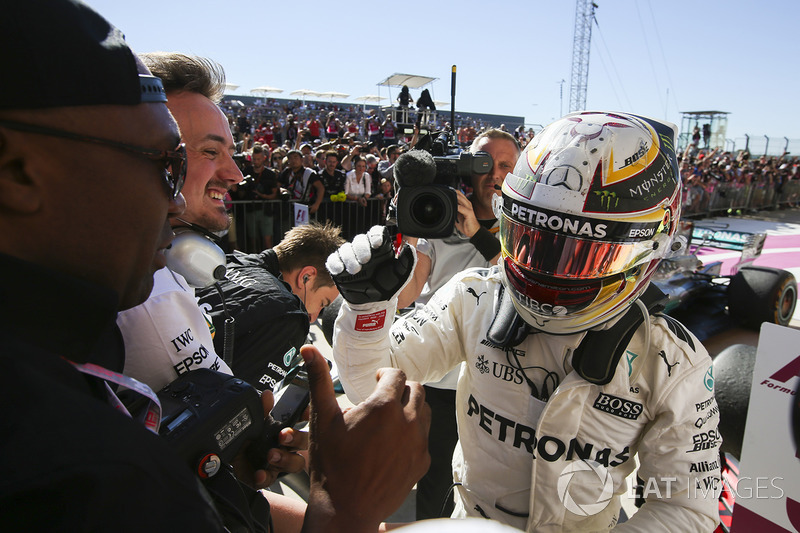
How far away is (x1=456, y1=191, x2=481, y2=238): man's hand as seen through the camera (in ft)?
7.81

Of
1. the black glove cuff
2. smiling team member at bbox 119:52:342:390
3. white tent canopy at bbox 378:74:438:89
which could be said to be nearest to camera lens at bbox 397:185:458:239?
the black glove cuff

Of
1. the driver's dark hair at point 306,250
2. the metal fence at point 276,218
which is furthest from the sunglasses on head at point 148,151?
the metal fence at point 276,218

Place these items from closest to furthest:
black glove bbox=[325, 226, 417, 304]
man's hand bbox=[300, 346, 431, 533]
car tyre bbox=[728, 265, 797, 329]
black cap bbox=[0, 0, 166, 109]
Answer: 1. black cap bbox=[0, 0, 166, 109]
2. man's hand bbox=[300, 346, 431, 533]
3. black glove bbox=[325, 226, 417, 304]
4. car tyre bbox=[728, 265, 797, 329]

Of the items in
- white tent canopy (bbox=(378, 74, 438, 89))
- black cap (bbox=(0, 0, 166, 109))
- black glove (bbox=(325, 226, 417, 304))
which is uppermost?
white tent canopy (bbox=(378, 74, 438, 89))

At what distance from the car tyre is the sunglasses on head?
6228mm

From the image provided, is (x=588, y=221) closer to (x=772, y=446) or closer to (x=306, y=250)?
(x=772, y=446)

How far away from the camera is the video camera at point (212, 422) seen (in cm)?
97

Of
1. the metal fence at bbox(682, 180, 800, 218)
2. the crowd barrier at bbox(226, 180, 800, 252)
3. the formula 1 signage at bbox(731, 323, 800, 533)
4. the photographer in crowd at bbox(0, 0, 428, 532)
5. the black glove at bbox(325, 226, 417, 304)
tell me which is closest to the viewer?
the photographer in crowd at bbox(0, 0, 428, 532)

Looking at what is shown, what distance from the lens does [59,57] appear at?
667mm

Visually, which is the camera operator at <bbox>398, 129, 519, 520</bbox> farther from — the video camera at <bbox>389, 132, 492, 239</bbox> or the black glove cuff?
the video camera at <bbox>389, 132, 492, 239</bbox>

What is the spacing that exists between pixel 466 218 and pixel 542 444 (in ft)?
4.38

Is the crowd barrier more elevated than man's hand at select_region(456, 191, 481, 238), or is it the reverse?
man's hand at select_region(456, 191, 481, 238)

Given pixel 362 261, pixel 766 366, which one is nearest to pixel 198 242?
pixel 362 261

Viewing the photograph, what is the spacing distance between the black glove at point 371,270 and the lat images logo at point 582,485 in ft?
2.40
